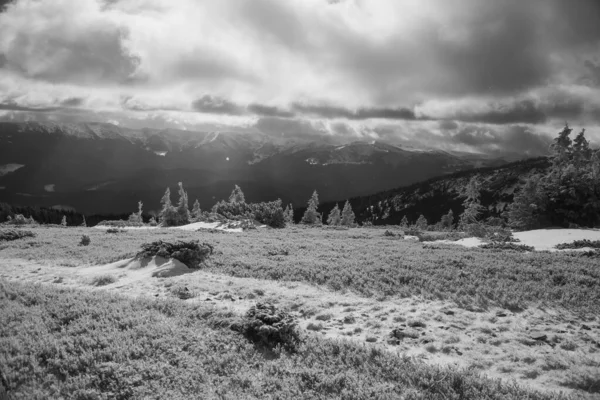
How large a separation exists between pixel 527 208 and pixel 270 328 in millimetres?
38327

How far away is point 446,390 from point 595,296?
32.1ft

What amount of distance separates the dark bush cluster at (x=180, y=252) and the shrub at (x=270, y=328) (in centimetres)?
1040

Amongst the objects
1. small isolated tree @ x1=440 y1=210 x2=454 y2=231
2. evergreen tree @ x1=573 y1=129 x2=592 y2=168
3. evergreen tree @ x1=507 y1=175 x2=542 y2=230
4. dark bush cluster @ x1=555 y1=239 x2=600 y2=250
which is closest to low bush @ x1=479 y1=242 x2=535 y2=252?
dark bush cluster @ x1=555 y1=239 x2=600 y2=250

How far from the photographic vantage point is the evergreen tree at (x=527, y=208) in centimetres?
3609

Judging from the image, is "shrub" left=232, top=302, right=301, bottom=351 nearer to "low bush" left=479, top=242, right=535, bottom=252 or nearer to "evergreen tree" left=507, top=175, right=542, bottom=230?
"low bush" left=479, top=242, right=535, bottom=252

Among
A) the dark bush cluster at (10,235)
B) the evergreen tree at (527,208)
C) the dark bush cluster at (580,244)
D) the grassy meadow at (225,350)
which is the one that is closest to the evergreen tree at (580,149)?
the evergreen tree at (527,208)

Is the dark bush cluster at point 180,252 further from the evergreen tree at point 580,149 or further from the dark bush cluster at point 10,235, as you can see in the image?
the evergreen tree at point 580,149

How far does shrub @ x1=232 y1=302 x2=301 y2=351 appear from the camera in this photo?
9.24 m

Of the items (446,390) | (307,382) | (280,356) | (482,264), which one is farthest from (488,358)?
(482,264)

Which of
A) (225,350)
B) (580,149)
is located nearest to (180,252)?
(225,350)

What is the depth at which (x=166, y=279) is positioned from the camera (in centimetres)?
1634

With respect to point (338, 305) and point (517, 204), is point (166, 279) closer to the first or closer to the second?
point (338, 305)

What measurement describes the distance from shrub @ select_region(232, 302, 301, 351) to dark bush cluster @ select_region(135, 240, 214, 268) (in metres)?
10.4

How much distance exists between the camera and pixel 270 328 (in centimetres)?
926
